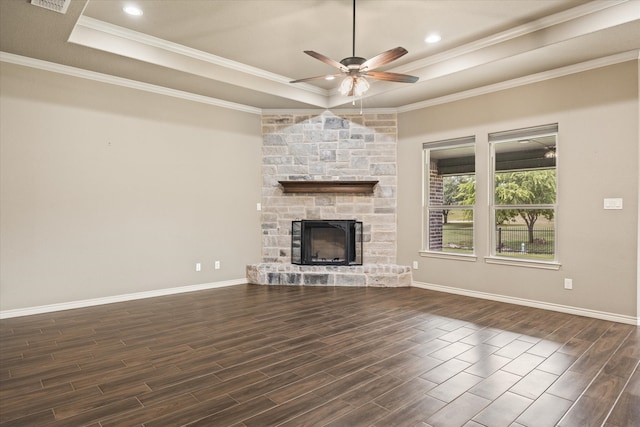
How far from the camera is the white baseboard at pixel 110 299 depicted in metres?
4.14

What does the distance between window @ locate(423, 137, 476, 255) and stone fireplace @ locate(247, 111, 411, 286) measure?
1.91 ft

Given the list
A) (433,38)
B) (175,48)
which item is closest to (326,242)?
(433,38)

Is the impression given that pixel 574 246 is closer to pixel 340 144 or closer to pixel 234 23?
pixel 340 144

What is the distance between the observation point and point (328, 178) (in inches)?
247

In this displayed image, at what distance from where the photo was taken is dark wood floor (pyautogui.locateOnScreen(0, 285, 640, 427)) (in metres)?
2.16

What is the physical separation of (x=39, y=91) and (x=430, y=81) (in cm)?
470

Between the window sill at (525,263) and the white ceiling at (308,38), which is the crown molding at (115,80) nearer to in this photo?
the white ceiling at (308,38)

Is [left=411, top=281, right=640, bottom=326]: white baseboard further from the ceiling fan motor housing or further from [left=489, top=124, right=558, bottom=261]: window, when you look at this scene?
the ceiling fan motor housing

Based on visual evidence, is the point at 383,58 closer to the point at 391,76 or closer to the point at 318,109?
the point at 391,76

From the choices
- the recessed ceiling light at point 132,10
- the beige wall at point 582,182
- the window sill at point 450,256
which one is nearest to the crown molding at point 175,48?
the recessed ceiling light at point 132,10

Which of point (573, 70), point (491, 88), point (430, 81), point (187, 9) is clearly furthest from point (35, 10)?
point (573, 70)

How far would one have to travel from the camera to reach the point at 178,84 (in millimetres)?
5066

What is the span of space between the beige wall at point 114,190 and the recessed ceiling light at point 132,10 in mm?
1381

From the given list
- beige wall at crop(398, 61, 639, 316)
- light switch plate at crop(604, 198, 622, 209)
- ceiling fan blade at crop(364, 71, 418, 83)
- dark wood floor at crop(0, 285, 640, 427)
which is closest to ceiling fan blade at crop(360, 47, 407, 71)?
ceiling fan blade at crop(364, 71, 418, 83)
